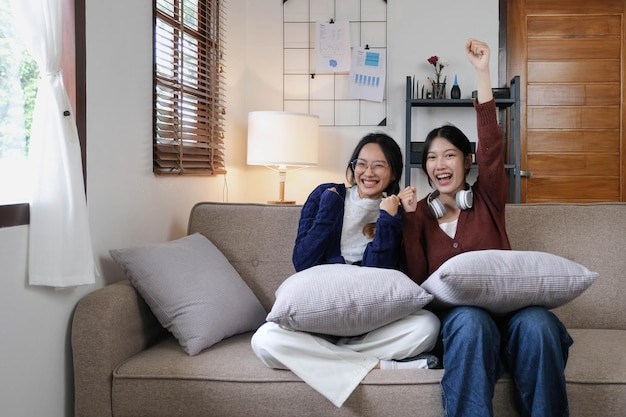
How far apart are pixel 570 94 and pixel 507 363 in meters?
2.81

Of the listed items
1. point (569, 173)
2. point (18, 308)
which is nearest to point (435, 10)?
point (569, 173)

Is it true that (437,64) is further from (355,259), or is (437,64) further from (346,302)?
(346,302)

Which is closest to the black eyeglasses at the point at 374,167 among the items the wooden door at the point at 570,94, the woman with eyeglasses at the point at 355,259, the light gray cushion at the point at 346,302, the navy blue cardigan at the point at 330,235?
the woman with eyeglasses at the point at 355,259

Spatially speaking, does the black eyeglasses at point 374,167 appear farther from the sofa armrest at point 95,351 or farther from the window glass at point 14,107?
the window glass at point 14,107

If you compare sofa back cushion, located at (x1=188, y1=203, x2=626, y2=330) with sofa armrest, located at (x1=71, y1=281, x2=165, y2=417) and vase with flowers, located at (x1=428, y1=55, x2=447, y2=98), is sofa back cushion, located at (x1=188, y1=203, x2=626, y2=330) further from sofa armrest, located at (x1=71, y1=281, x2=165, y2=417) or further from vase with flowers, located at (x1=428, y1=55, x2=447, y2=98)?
vase with flowers, located at (x1=428, y1=55, x2=447, y2=98)

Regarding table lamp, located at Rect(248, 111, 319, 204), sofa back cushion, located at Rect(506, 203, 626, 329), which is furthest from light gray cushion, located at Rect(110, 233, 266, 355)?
table lamp, located at Rect(248, 111, 319, 204)

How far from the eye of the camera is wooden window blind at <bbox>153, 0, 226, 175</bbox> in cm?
283

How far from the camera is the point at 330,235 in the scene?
2254 mm

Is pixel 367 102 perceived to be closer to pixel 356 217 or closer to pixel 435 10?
pixel 435 10

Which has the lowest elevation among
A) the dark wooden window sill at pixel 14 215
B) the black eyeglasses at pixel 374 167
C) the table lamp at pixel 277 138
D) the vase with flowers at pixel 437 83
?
the dark wooden window sill at pixel 14 215

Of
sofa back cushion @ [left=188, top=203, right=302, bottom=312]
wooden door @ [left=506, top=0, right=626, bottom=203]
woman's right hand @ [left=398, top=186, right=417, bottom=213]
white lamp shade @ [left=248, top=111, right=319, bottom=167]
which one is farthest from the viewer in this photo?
wooden door @ [left=506, top=0, right=626, bottom=203]

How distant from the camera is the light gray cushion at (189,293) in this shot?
2.02m

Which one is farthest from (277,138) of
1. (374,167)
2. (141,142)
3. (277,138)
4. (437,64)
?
(374,167)

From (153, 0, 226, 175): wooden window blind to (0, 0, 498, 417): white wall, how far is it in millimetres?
93
